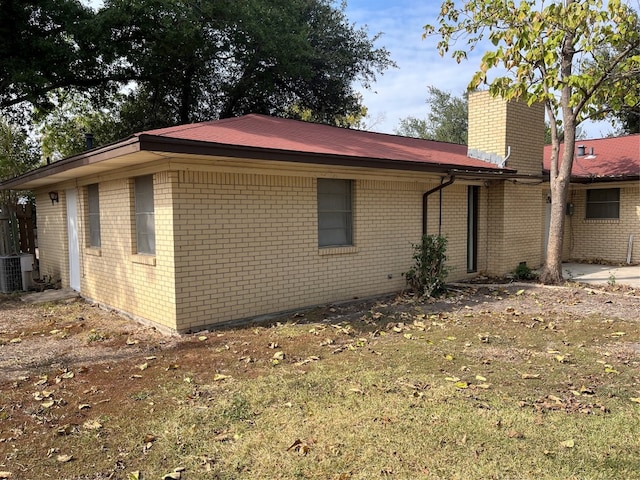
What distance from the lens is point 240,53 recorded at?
56.5ft

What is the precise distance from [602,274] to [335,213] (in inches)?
292

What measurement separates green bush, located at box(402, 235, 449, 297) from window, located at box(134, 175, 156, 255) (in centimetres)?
483

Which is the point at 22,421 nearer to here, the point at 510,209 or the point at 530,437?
the point at 530,437

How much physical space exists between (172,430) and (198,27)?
536 inches

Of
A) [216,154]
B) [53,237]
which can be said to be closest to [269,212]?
[216,154]

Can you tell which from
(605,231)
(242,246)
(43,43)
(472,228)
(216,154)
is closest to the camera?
(216,154)

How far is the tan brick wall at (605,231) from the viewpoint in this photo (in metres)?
13.6

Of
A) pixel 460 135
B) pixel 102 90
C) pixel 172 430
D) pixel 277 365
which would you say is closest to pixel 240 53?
pixel 102 90

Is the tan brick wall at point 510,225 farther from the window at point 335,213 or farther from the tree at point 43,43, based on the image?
the tree at point 43,43

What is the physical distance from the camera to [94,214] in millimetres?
9125

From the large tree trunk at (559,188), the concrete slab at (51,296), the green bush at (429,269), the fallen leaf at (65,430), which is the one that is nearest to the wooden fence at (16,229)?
the concrete slab at (51,296)

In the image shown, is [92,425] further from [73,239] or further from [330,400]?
A: [73,239]

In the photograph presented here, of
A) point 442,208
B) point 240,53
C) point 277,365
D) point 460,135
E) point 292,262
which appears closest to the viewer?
point 277,365

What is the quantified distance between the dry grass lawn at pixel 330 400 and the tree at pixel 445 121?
34.0 metres
